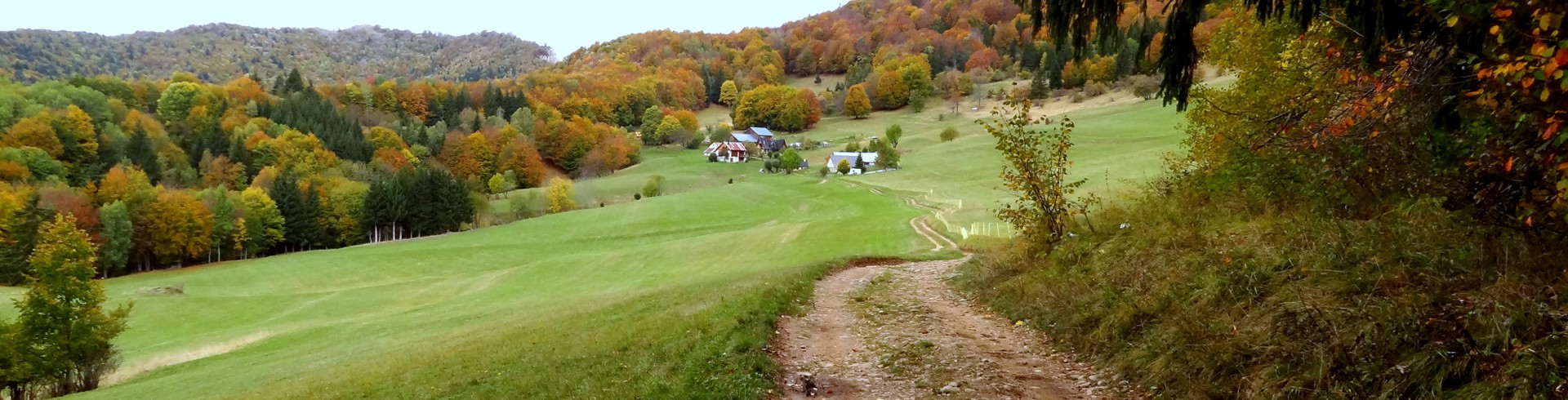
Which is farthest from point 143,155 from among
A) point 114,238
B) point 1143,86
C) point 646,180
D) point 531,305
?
point 1143,86

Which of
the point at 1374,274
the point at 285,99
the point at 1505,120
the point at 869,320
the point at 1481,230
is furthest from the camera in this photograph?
the point at 285,99

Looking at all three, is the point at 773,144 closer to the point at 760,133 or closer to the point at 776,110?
the point at 760,133

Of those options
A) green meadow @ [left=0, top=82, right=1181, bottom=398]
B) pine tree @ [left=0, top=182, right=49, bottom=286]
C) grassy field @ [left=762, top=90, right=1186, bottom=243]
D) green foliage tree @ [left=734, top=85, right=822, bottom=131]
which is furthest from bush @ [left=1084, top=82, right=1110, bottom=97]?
pine tree @ [left=0, top=182, right=49, bottom=286]

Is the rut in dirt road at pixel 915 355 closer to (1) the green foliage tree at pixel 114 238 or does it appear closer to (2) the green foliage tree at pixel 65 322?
(2) the green foliage tree at pixel 65 322

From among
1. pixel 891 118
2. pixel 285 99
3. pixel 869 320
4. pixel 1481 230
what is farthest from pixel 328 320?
pixel 285 99

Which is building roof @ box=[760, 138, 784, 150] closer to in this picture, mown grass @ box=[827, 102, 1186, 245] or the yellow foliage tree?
mown grass @ box=[827, 102, 1186, 245]

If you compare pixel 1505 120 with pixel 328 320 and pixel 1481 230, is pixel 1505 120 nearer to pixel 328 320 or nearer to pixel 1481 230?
pixel 1481 230

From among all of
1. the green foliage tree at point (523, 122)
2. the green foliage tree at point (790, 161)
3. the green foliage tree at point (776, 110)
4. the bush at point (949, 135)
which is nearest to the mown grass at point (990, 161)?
the bush at point (949, 135)
